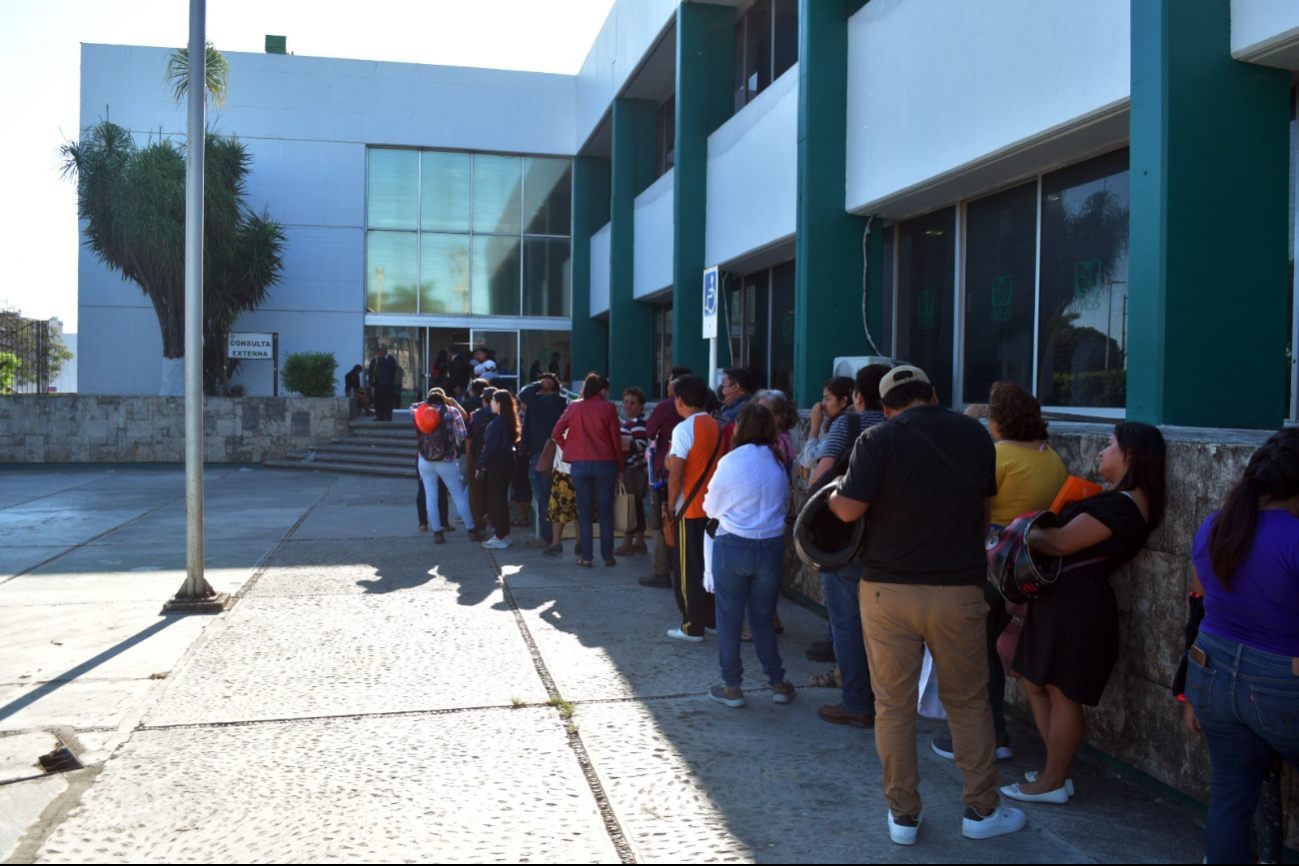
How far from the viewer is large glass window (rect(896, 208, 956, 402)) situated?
9.40m

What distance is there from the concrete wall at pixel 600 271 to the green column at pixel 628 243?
7.78ft

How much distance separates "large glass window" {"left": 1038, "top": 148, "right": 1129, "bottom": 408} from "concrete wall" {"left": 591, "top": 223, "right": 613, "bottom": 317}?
14.7 metres

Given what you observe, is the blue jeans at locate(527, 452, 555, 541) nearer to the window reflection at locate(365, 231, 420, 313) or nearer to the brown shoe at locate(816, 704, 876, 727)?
the brown shoe at locate(816, 704, 876, 727)

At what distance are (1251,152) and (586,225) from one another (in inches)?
807

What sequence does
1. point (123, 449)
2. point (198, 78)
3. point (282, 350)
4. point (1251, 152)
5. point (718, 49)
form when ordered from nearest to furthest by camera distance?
point (1251, 152) < point (198, 78) < point (718, 49) < point (123, 449) < point (282, 350)

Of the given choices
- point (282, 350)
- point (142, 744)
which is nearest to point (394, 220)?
point (282, 350)

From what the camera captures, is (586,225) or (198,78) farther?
(586,225)

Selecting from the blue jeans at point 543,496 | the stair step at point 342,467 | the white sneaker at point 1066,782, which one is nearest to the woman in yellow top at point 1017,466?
the white sneaker at point 1066,782

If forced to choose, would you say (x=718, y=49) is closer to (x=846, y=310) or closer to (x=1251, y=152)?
(x=846, y=310)

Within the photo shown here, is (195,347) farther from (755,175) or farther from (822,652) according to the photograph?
(755,175)

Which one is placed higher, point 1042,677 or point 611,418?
point 611,418

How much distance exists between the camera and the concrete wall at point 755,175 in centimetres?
1102

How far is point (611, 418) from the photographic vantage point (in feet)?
29.6

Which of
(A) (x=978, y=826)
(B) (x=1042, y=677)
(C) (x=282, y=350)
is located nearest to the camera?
(A) (x=978, y=826)
